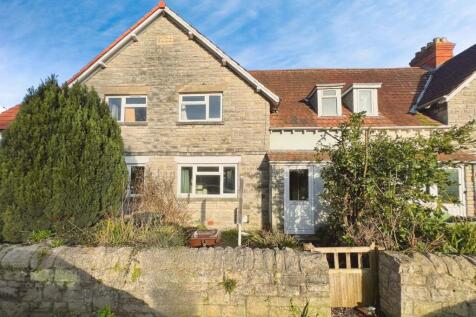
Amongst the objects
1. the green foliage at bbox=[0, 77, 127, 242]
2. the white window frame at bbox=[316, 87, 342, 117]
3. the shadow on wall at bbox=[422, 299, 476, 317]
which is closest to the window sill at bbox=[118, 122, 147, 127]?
the green foliage at bbox=[0, 77, 127, 242]

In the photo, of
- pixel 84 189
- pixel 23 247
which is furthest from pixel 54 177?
pixel 23 247

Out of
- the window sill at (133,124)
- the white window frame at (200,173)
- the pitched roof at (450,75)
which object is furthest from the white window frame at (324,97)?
the window sill at (133,124)

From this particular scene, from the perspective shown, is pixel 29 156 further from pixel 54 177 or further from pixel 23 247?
pixel 23 247

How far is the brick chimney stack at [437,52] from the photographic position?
16125mm

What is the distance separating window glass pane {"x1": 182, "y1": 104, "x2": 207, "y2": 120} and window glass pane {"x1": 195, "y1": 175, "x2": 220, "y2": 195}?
257 cm

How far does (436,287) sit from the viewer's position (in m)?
Answer: 4.52

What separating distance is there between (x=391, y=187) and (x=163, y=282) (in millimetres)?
5145

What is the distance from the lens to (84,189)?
6098 millimetres

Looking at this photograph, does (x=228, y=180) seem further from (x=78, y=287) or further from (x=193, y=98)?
(x=78, y=287)

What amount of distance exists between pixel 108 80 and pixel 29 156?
7.50 m

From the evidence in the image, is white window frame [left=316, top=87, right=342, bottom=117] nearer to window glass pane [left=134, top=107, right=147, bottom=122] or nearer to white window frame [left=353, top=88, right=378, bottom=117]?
white window frame [left=353, top=88, right=378, bottom=117]

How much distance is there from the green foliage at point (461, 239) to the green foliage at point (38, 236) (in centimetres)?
776

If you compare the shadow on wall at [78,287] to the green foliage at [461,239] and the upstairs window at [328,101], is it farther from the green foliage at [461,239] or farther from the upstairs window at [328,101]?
the upstairs window at [328,101]

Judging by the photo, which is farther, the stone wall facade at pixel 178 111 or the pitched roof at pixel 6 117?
the pitched roof at pixel 6 117
